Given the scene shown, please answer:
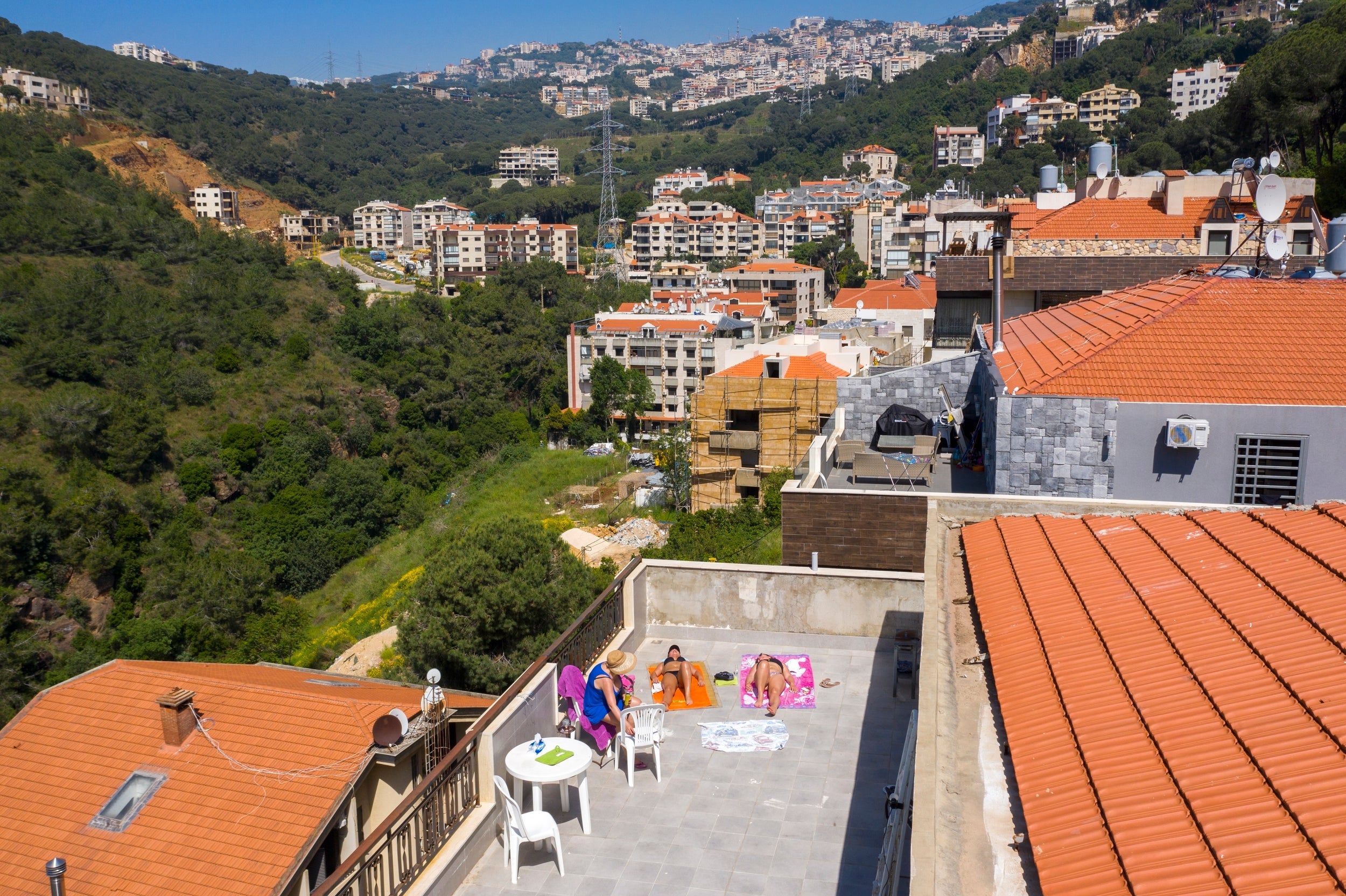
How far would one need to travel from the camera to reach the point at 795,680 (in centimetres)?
778

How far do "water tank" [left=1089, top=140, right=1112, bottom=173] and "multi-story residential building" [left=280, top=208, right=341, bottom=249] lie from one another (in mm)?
101008

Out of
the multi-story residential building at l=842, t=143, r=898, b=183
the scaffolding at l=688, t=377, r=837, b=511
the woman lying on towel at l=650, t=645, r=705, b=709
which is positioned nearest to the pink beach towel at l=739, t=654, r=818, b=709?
the woman lying on towel at l=650, t=645, r=705, b=709

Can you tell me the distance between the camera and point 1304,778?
3.29m

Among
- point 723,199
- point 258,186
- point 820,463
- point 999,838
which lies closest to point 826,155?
point 723,199

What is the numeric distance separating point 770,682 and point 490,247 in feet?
348

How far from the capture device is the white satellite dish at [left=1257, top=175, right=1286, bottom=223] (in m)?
11.1

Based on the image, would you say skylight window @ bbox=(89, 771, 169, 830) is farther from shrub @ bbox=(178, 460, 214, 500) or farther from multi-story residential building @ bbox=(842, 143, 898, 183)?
multi-story residential building @ bbox=(842, 143, 898, 183)

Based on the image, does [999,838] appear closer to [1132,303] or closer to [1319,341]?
[1319,341]

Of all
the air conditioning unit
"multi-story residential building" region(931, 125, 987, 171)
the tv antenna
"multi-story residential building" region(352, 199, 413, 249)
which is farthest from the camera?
"multi-story residential building" region(352, 199, 413, 249)

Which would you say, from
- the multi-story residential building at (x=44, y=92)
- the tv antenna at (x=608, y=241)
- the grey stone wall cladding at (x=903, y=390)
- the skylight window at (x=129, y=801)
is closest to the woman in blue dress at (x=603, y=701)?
the skylight window at (x=129, y=801)

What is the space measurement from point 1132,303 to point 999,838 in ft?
33.3

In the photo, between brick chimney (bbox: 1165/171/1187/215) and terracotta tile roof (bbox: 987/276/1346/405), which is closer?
terracotta tile roof (bbox: 987/276/1346/405)

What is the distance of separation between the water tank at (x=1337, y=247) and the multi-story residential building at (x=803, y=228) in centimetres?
9461

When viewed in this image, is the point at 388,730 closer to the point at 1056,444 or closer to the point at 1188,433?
the point at 1056,444
